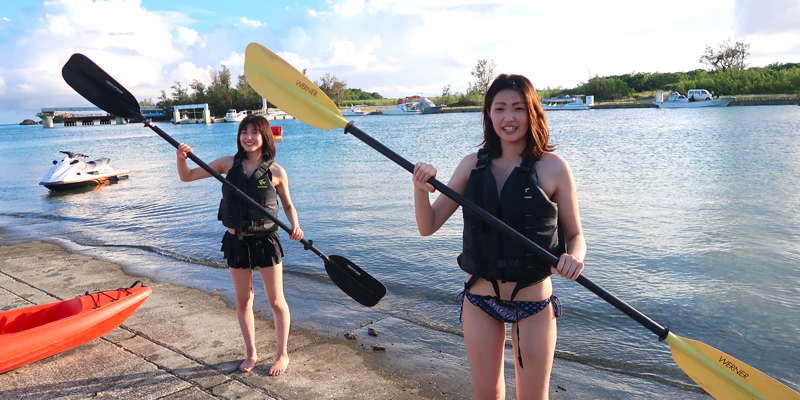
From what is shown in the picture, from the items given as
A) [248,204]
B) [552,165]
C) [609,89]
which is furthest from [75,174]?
[609,89]

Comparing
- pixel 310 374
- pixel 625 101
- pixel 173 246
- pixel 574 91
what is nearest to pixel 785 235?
pixel 310 374

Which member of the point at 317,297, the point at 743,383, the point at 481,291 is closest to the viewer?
the point at 481,291

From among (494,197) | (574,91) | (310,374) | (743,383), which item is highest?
(574,91)

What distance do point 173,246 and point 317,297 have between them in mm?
4492

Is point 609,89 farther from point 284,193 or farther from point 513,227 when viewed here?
point 513,227

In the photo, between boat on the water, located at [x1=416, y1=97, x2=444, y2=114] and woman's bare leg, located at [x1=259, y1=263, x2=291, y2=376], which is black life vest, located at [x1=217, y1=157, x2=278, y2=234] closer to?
woman's bare leg, located at [x1=259, y1=263, x2=291, y2=376]

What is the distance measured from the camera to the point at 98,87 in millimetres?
3957

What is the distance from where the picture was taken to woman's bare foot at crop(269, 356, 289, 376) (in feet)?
11.6

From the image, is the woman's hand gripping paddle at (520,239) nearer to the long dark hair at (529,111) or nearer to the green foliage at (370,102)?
the long dark hair at (529,111)

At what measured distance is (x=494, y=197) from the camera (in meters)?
2.18

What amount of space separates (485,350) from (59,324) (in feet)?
10.8

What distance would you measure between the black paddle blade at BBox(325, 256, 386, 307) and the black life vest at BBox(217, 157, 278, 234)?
0.78 meters

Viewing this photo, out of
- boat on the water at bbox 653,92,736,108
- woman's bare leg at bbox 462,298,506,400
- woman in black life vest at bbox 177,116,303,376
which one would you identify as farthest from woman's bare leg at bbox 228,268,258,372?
boat on the water at bbox 653,92,736,108

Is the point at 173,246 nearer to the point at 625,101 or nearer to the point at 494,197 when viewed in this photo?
the point at 494,197
